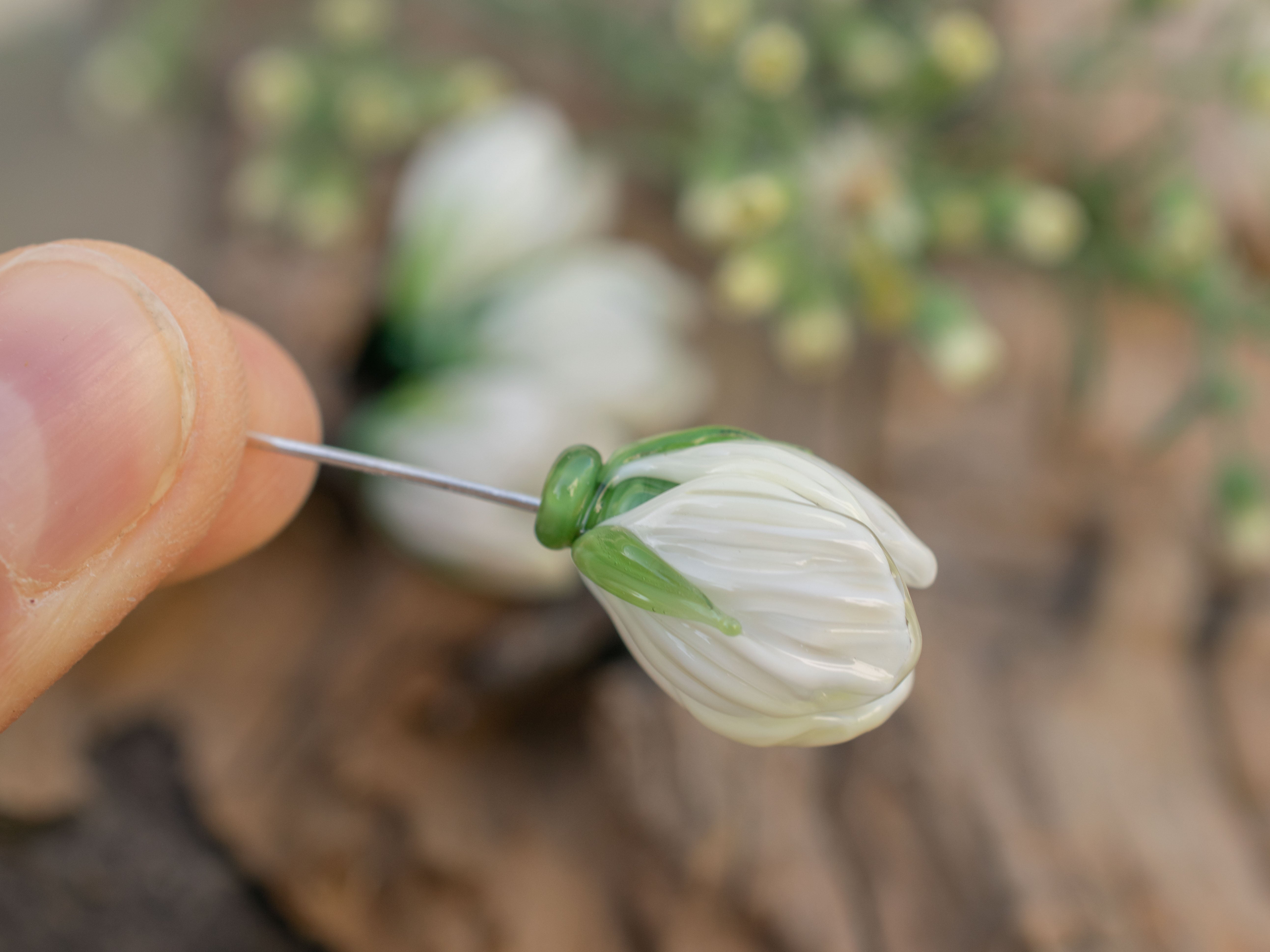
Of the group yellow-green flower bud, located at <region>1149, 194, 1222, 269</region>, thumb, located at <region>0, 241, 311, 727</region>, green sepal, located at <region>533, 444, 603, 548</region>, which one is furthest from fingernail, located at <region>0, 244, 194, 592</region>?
yellow-green flower bud, located at <region>1149, 194, 1222, 269</region>

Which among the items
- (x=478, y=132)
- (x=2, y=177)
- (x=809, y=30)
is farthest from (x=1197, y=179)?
(x=2, y=177)

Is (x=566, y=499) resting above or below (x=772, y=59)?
below

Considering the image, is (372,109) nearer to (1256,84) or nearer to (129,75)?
(129,75)

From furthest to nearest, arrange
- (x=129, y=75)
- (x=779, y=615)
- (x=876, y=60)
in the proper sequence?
1. (x=129, y=75)
2. (x=876, y=60)
3. (x=779, y=615)

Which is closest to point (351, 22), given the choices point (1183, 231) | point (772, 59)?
point (772, 59)

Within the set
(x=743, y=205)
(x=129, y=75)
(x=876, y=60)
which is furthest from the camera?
(x=129, y=75)

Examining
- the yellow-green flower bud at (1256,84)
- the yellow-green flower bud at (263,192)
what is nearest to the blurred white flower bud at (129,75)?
the yellow-green flower bud at (263,192)
